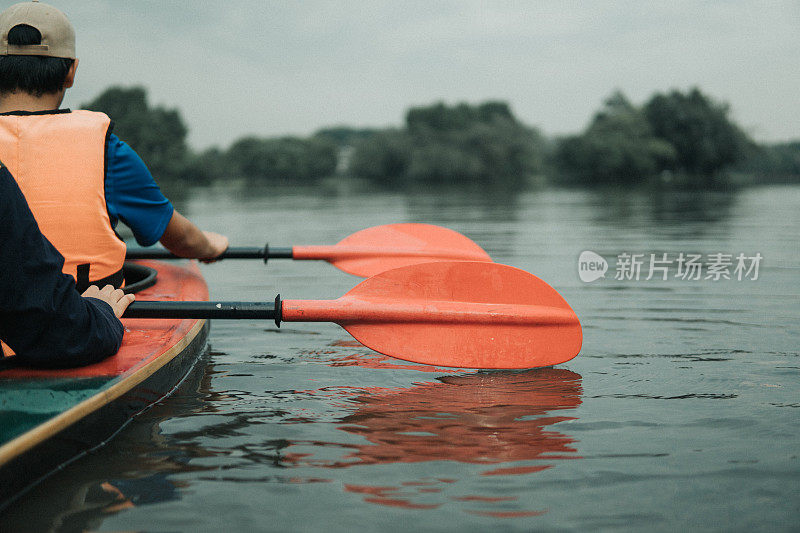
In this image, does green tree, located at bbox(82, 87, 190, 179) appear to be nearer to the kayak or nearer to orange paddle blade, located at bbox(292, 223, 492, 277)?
orange paddle blade, located at bbox(292, 223, 492, 277)

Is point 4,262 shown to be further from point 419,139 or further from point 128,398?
point 419,139

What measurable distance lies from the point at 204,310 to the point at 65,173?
30.2 inches

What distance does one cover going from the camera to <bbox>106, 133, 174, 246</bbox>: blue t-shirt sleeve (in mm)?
2965

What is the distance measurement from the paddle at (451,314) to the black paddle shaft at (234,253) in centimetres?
148

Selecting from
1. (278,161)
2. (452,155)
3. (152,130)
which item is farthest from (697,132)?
(152,130)

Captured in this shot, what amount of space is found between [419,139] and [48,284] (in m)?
57.3

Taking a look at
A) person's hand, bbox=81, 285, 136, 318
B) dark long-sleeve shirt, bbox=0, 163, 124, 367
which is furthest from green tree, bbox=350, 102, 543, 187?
dark long-sleeve shirt, bbox=0, 163, 124, 367

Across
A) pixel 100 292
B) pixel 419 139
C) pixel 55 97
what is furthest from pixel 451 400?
pixel 419 139

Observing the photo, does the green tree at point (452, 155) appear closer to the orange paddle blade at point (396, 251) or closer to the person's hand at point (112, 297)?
the orange paddle blade at point (396, 251)

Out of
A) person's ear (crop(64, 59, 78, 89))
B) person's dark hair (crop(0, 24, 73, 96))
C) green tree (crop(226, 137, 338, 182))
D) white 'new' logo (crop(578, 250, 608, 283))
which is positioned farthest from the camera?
green tree (crop(226, 137, 338, 182))

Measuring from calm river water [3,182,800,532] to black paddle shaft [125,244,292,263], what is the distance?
48 centimetres

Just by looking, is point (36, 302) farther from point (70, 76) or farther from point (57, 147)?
point (70, 76)

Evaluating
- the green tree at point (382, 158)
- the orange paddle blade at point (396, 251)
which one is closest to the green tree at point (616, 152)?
the green tree at point (382, 158)

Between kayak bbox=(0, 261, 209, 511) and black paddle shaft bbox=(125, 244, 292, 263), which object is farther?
black paddle shaft bbox=(125, 244, 292, 263)
